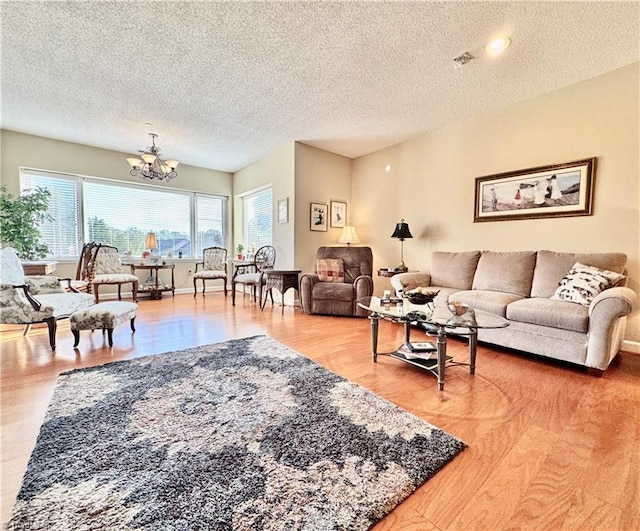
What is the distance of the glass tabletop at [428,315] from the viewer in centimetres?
193

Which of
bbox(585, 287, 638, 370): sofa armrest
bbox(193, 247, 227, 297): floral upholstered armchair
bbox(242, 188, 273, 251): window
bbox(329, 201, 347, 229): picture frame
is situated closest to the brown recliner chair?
bbox(329, 201, 347, 229): picture frame

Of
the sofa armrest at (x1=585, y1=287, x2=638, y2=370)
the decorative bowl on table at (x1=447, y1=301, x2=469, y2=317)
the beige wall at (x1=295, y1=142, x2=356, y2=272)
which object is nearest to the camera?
the sofa armrest at (x1=585, y1=287, x2=638, y2=370)

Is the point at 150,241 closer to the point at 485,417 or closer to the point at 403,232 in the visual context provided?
the point at 403,232

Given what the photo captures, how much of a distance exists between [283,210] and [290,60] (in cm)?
257

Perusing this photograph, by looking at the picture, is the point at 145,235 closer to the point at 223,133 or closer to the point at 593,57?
the point at 223,133

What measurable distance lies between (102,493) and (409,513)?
1.12 m

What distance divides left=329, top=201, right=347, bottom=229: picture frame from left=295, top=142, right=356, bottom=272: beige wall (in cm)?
7

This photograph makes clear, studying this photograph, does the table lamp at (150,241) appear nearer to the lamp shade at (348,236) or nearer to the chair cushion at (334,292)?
the chair cushion at (334,292)

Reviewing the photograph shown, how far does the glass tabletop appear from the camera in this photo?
1930mm

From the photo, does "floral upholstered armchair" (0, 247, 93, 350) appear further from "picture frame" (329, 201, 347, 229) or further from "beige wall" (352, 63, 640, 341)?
"beige wall" (352, 63, 640, 341)

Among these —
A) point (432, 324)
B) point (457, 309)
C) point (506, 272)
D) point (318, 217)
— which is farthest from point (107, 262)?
point (506, 272)

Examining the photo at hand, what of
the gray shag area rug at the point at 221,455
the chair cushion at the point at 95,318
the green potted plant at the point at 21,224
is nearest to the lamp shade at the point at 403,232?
the gray shag area rug at the point at 221,455

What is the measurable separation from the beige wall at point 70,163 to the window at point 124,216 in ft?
0.45

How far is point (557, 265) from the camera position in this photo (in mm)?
2816
